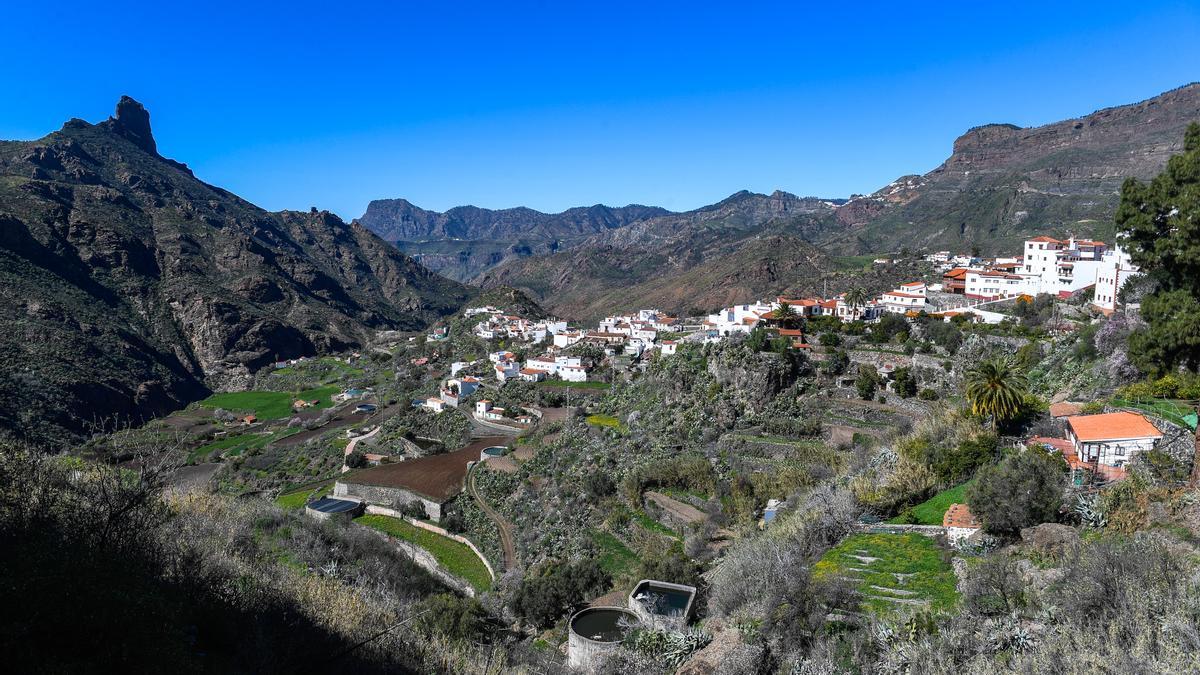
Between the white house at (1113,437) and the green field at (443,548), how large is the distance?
16.2 metres

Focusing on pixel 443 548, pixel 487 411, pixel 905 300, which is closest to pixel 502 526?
pixel 443 548

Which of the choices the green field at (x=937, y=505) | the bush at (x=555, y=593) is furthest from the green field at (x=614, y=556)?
the green field at (x=937, y=505)

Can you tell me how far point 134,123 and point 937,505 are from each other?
189m

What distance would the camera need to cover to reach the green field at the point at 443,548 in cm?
2130

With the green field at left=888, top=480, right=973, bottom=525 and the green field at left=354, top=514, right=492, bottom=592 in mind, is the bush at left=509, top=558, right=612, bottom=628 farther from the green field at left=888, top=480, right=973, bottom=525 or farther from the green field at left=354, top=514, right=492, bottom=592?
the green field at left=888, top=480, right=973, bottom=525

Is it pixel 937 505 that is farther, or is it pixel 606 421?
pixel 606 421

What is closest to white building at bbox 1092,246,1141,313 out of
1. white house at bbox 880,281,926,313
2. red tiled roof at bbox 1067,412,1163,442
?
white house at bbox 880,281,926,313

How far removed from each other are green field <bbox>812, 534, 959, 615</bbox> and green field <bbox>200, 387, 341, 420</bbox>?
58.2 meters

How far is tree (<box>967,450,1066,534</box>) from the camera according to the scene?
9.73 m

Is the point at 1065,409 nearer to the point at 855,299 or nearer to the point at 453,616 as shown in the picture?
the point at 453,616

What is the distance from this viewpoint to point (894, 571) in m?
10.1

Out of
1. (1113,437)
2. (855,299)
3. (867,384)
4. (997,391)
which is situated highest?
(855,299)

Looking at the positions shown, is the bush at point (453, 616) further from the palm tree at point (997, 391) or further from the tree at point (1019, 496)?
the palm tree at point (997, 391)

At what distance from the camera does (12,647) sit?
4652 millimetres
